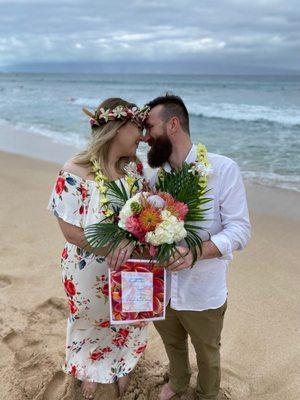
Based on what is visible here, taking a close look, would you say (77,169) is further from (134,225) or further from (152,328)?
(152,328)

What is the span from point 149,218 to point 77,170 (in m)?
0.65

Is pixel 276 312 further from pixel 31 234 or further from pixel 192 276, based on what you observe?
pixel 31 234

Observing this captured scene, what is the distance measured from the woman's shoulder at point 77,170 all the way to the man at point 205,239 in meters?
0.38

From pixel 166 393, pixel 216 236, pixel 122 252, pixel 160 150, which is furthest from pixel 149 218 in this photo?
pixel 166 393

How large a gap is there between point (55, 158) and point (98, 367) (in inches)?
319

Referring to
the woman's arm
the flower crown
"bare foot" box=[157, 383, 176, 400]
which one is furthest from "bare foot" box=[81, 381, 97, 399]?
the flower crown

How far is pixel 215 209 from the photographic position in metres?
2.60

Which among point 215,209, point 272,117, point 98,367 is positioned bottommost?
point 272,117

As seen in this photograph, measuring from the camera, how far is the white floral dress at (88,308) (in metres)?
2.68

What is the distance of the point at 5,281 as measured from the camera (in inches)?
187

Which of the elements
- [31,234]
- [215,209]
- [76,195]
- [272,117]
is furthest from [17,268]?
[272,117]

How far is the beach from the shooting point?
333 centimetres

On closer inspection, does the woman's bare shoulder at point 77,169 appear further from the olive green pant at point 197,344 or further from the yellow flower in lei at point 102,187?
the olive green pant at point 197,344

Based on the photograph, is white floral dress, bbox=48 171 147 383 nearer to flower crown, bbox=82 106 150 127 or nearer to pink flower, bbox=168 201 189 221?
flower crown, bbox=82 106 150 127
